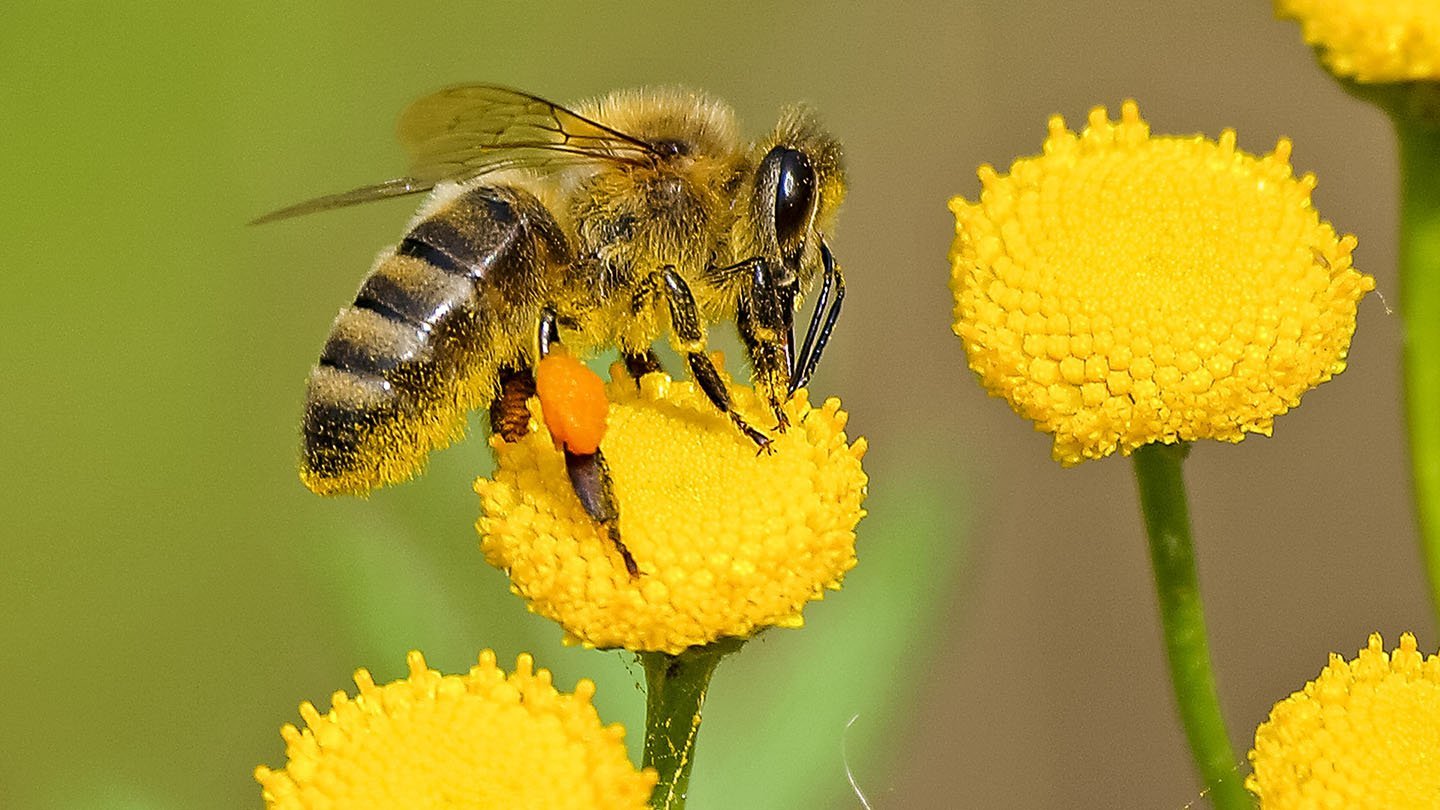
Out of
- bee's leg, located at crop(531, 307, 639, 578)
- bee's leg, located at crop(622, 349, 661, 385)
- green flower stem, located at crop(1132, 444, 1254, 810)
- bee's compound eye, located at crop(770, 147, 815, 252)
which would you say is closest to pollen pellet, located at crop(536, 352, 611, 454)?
bee's leg, located at crop(531, 307, 639, 578)

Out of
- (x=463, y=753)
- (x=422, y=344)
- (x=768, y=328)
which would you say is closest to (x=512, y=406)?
(x=422, y=344)

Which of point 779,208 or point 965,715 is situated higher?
point 779,208

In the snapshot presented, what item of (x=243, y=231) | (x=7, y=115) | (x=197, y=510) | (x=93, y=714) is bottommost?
(x=93, y=714)

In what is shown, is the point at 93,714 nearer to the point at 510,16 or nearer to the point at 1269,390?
the point at 510,16

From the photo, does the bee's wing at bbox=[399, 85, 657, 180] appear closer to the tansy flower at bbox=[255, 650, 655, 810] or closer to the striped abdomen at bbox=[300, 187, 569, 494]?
the striped abdomen at bbox=[300, 187, 569, 494]

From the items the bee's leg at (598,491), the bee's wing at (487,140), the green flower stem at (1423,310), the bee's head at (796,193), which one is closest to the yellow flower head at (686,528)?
the bee's leg at (598,491)

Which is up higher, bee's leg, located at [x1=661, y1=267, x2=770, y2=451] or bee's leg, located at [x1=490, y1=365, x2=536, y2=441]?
bee's leg, located at [x1=661, y1=267, x2=770, y2=451]

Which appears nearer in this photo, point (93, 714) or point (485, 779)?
point (485, 779)

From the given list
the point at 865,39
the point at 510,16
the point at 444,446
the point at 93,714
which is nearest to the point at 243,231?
the point at 510,16

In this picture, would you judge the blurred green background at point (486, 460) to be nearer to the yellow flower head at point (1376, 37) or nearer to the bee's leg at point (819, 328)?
the bee's leg at point (819, 328)
